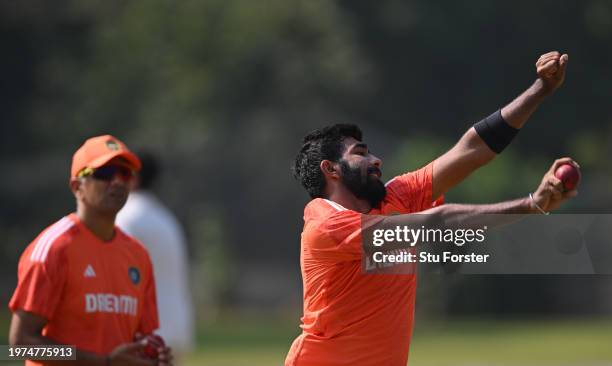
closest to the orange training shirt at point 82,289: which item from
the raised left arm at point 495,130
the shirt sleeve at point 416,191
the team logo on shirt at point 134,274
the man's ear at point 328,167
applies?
the team logo on shirt at point 134,274

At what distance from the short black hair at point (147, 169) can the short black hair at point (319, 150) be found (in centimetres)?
306

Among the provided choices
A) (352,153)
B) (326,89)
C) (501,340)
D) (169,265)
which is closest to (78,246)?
(352,153)

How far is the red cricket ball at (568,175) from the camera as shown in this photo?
4773 millimetres

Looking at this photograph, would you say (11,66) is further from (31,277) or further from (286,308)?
(31,277)

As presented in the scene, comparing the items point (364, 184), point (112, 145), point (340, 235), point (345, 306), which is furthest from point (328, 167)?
point (112, 145)

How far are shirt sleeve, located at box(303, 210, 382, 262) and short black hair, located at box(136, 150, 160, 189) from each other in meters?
3.36

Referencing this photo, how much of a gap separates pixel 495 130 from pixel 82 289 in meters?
2.37

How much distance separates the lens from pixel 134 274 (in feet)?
20.5

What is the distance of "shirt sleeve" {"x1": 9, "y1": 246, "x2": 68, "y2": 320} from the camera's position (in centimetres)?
563

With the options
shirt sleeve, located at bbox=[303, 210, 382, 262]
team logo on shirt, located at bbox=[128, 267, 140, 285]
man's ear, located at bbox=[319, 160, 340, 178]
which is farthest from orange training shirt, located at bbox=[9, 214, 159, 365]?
man's ear, located at bbox=[319, 160, 340, 178]

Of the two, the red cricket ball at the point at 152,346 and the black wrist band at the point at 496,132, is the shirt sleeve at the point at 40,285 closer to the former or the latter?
the red cricket ball at the point at 152,346

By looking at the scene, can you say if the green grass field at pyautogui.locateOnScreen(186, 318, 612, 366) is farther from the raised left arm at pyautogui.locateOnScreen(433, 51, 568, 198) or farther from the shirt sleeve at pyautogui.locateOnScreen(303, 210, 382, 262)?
the shirt sleeve at pyautogui.locateOnScreen(303, 210, 382, 262)

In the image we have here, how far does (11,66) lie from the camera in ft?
142

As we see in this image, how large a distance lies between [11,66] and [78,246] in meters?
39.2
